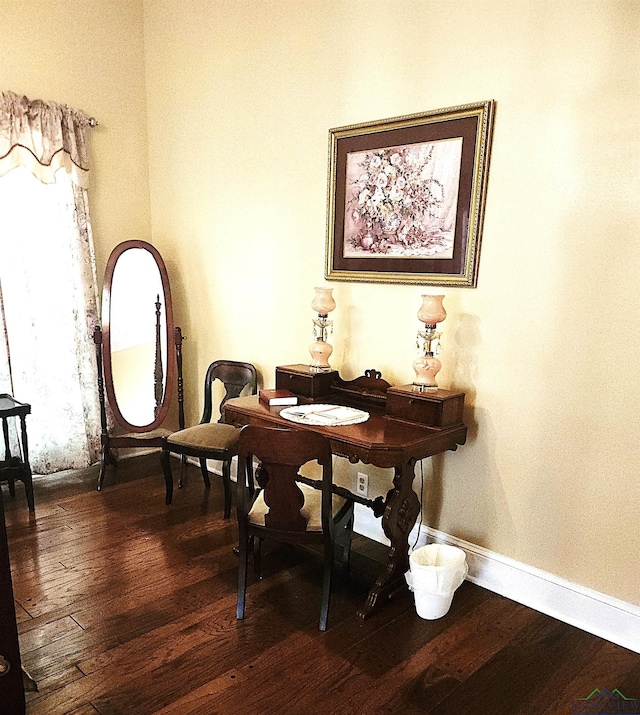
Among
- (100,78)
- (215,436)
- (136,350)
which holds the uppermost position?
(100,78)

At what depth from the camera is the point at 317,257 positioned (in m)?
3.09

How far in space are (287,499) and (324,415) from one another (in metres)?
0.50

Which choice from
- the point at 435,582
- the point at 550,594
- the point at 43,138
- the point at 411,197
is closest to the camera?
the point at 435,582

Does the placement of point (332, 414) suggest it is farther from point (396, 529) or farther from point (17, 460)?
point (17, 460)

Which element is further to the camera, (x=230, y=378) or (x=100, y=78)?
(x=100, y=78)

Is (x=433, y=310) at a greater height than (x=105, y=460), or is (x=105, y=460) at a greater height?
(x=433, y=310)

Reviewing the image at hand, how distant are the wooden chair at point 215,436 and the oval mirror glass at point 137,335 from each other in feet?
1.25

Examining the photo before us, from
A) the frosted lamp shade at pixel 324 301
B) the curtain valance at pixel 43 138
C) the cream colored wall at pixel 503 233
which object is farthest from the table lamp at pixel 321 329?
the curtain valance at pixel 43 138

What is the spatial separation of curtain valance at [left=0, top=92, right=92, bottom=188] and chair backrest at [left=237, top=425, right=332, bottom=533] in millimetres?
2415

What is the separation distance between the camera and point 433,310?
2400mm

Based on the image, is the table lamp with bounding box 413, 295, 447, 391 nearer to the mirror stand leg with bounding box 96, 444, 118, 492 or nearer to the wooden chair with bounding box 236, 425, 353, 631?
the wooden chair with bounding box 236, 425, 353, 631

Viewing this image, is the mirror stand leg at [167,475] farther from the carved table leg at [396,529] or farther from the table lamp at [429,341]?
the table lamp at [429,341]

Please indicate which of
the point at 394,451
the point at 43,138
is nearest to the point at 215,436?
the point at 394,451

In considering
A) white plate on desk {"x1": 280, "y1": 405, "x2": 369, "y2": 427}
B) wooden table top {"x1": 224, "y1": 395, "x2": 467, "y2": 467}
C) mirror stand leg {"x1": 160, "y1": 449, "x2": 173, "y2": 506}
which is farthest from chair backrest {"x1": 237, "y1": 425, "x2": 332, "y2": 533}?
mirror stand leg {"x1": 160, "y1": 449, "x2": 173, "y2": 506}
